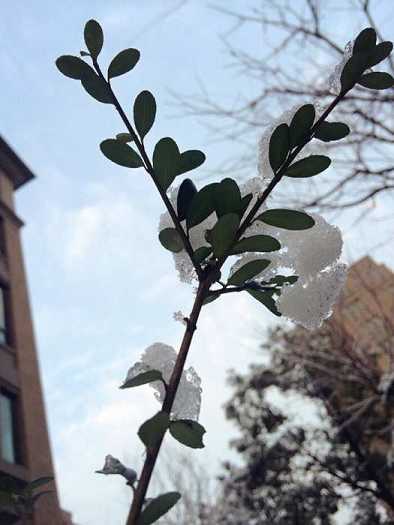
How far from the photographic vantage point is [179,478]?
972 cm

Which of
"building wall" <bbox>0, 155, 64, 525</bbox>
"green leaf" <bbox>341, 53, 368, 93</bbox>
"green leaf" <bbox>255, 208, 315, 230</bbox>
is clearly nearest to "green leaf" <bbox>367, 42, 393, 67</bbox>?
"green leaf" <bbox>341, 53, 368, 93</bbox>

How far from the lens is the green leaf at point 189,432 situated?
1.07ft

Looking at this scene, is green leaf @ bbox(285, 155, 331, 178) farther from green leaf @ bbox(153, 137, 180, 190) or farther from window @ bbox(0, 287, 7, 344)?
window @ bbox(0, 287, 7, 344)

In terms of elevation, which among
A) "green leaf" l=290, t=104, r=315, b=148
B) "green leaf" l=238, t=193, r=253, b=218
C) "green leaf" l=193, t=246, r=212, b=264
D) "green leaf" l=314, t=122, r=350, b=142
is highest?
"green leaf" l=314, t=122, r=350, b=142

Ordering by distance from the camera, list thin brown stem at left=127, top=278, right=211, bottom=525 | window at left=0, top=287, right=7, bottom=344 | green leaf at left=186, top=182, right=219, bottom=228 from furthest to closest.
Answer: window at left=0, top=287, right=7, bottom=344
green leaf at left=186, top=182, right=219, bottom=228
thin brown stem at left=127, top=278, right=211, bottom=525

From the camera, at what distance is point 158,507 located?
32 cm

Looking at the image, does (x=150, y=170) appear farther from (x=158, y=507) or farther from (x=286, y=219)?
(x=158, y=507)

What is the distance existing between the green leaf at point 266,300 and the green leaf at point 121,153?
120mm

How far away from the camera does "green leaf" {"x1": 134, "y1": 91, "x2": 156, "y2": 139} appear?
1.29 ft

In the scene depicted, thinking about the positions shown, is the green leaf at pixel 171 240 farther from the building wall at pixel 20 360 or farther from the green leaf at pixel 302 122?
the building wall at pixel 20 360

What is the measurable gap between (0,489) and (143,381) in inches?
4.6

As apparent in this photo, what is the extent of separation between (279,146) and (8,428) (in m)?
7.35

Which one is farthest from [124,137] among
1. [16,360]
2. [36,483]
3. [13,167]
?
[13,167]

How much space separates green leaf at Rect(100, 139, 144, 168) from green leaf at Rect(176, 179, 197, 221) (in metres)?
0.04
